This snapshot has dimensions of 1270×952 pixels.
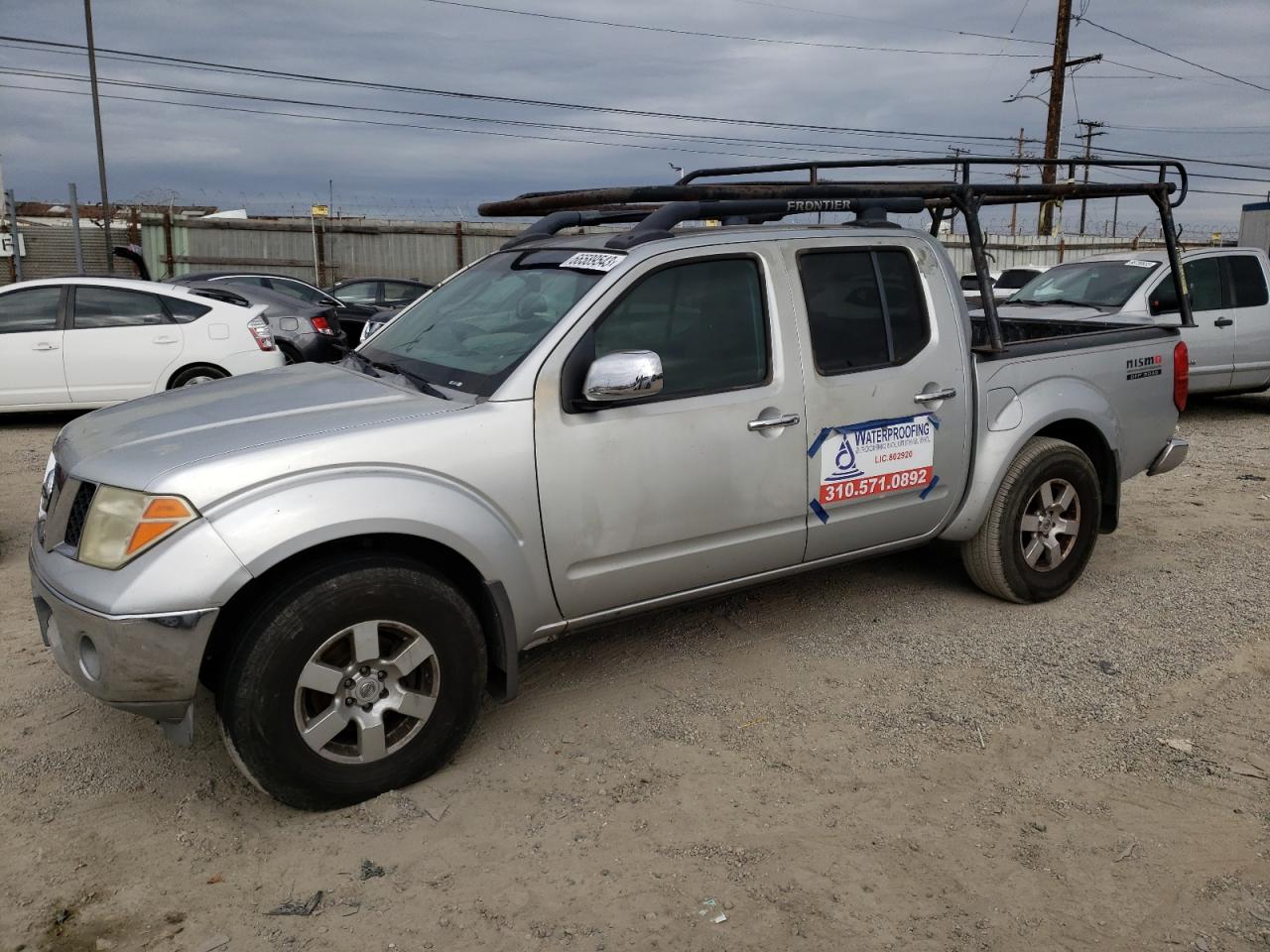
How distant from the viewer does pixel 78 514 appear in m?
3.28

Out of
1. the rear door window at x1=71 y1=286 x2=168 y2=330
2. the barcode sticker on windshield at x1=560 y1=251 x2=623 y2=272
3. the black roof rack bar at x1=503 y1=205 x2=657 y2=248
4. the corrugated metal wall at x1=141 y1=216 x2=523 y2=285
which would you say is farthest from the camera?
the corrugated metal wall at x1=141 y1=216 x2=523 y2=285

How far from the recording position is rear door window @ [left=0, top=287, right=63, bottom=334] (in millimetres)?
9727

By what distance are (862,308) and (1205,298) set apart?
7.66 metres

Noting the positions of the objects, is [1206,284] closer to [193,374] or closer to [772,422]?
[772,422]

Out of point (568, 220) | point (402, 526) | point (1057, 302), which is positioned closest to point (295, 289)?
point (1057, 302)

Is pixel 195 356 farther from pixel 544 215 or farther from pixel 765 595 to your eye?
pixel 765 595

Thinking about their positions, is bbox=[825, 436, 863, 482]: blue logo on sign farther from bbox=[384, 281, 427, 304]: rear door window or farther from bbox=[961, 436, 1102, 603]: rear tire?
bbox=[384, 281, 427, 304]: rear door window

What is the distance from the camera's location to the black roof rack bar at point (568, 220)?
4.68 meters

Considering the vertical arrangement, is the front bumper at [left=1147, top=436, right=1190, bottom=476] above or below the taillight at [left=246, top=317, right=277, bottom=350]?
below

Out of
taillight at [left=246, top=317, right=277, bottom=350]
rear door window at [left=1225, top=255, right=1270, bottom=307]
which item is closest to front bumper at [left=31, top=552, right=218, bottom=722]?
taillight at [left=246, top=317, right=277, bottom=350]

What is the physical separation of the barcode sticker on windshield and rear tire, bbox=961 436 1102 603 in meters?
2.23

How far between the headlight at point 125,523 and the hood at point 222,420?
0.05 m

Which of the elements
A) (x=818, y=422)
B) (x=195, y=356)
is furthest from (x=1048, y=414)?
(x=195, y=356)

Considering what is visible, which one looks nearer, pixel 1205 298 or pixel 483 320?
pixel 483 320
